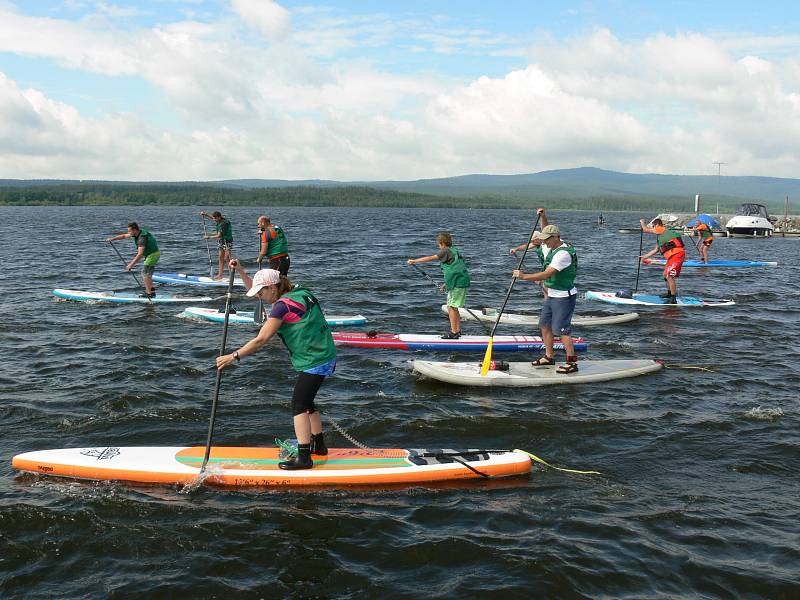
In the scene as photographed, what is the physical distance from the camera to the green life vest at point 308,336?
760cm

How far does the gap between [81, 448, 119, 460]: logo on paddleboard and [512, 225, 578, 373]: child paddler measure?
6.90 metres

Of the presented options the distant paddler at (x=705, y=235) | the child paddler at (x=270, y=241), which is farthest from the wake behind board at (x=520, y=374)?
the distant paddler at (x=705, y=235)

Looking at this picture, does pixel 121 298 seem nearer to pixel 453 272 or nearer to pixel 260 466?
pixel 453 272

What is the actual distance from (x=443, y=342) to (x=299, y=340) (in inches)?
296

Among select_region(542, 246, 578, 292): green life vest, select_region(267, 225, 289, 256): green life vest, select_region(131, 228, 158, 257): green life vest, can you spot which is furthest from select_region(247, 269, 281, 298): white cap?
select_region(131, 228, 158, 257): green life vest

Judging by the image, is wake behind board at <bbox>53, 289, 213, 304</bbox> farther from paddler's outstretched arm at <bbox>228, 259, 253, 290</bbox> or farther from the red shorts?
the red shorts

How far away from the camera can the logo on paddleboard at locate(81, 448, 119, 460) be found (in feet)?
27.7

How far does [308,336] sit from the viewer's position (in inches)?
303

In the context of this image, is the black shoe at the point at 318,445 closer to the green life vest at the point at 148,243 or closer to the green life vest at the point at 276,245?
the green life vest at the point at 276,245

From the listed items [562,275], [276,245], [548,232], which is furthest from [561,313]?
[276,245]

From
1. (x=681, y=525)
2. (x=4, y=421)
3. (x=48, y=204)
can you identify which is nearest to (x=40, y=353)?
(x=4, y=421)

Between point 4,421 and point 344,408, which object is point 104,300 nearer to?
point 4,421

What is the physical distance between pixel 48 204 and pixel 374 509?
201m

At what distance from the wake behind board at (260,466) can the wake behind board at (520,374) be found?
11.8 feet
